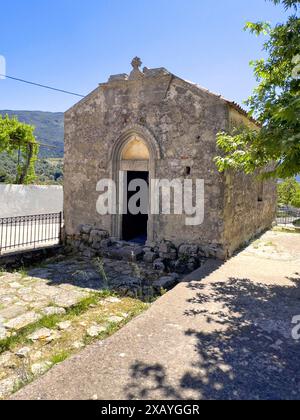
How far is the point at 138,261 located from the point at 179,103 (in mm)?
4345

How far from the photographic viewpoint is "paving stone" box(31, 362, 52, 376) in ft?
12.0

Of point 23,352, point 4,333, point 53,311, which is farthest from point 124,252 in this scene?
point 23,352

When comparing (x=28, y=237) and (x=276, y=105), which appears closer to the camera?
(x=276, y=105)

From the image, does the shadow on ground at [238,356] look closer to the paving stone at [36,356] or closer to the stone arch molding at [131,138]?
the paving stone at [36,356]

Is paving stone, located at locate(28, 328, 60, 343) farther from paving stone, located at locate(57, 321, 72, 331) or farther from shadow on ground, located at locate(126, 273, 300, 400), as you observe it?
shadow on ground, located at locate(126, 273, 300, 400)

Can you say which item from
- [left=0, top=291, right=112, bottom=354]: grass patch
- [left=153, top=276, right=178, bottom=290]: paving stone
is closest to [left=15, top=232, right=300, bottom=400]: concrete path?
[left=153, top=276, right=178, bottom=290]: paving stone

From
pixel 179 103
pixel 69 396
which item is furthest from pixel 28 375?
pixel 179 103

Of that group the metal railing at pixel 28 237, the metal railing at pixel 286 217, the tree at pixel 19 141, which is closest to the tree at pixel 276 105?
the metal railing at pixel 28 237

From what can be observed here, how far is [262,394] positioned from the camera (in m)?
2.94

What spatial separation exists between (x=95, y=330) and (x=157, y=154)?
504cm

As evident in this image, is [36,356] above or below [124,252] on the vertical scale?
below

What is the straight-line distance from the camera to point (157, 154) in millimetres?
8328

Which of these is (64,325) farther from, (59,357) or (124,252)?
(124,252)
